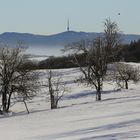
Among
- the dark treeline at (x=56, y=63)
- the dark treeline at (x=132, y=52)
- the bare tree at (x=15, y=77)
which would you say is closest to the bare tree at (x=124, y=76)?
the bare tree at (x=15, y=77)

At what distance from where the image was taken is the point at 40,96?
60562 millimetres

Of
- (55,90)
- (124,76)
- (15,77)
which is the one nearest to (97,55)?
(55,90)

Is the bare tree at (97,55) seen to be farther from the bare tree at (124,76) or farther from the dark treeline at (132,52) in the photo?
the dark treeline at (132,52)

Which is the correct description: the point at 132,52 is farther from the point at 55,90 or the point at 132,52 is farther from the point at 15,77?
the point at 15,77

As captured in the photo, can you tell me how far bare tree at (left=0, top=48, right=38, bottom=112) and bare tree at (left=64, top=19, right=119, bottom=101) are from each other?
6861mm

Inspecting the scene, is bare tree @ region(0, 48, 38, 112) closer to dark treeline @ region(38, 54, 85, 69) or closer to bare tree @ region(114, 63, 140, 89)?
bare tree @ region(114, 63, 140, 89)

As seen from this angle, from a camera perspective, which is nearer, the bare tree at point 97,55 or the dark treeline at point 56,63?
the bare tree at point 97,55

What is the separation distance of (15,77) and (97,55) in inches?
439

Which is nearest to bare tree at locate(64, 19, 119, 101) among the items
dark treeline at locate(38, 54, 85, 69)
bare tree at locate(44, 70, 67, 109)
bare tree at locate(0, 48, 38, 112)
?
bare tree at locate(44, 70, 67, 109)

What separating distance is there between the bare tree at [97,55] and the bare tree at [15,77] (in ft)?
22.5

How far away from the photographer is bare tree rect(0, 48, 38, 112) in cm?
4252

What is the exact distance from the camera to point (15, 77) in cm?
4338

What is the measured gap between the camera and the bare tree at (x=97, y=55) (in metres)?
49.6

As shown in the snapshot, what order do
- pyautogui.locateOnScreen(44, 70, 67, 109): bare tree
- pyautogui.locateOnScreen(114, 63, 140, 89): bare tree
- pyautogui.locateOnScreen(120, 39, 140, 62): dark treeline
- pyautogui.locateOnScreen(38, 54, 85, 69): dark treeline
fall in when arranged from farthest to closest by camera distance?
pyautogui.locateOnScreen(120, 39, 140, 62): dark treeline → pyautogui.locateOnScreen(38, 54, 85, 69): dark treeline → pyautogui.locateOnScreen(114, 63, 140, 89): bare tree → pyautogui.locateOnScreen(44, 70, 67, 109): bare tree
